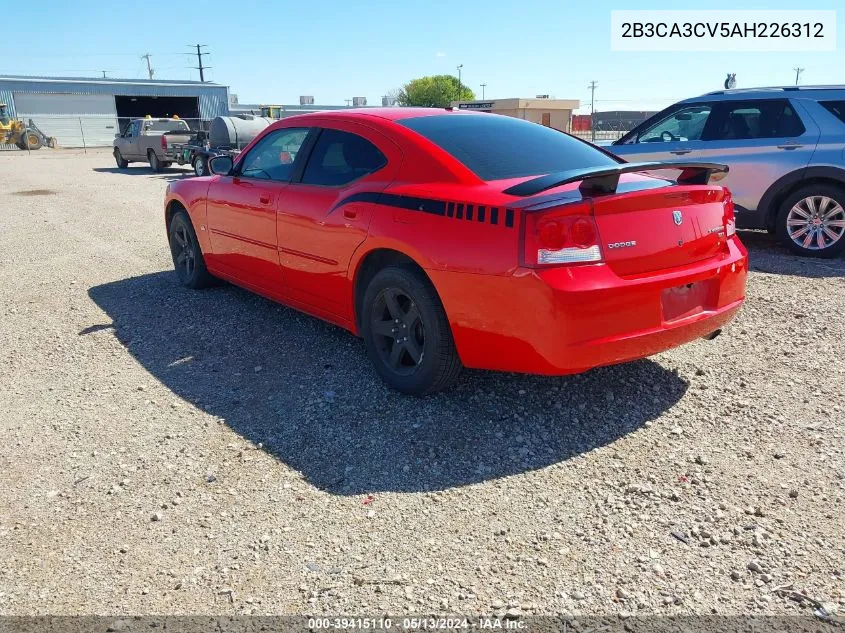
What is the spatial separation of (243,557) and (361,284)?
1.92 meters

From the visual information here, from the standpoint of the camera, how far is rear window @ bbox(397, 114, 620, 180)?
390cm

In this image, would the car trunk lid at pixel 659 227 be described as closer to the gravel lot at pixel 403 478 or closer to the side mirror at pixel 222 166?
the gravel lot at pixel 403 478

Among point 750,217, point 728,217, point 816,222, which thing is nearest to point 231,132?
point 750,217

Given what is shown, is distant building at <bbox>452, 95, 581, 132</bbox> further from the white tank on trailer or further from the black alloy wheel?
the black alloy wheel

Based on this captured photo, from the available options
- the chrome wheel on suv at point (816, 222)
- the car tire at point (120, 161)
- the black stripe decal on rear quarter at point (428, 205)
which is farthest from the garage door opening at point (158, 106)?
the black stripe decal on rear quarter at point (428, 205)

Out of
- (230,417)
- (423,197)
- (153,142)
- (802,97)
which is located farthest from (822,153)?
(153,142)

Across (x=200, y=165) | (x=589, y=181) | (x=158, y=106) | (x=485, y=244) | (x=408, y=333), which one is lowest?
(x=408, y=333)

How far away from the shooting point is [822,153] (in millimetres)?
7180

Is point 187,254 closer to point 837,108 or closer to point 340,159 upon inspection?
point 340,159

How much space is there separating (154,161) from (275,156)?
20066 mm

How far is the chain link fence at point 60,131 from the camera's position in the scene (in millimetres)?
39222

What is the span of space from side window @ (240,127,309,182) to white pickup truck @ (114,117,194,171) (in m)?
18.8

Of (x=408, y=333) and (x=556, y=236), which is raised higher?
(x=556, y=236)

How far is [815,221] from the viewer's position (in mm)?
7340
